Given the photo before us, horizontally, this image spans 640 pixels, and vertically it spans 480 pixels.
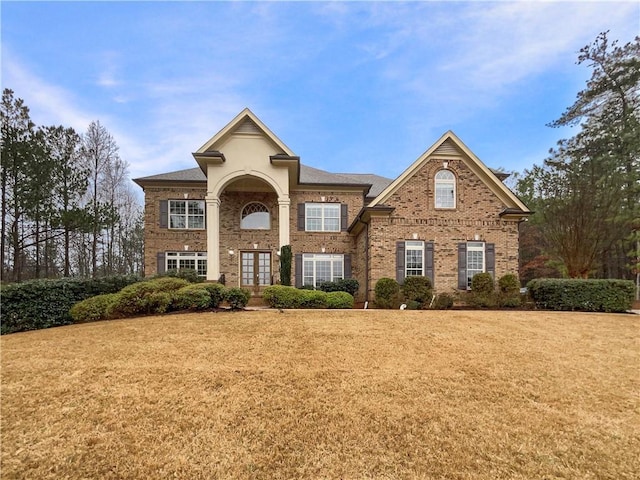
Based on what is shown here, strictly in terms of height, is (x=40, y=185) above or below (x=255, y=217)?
above

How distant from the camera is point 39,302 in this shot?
838cm

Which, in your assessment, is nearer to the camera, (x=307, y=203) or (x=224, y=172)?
(x=224, y=172)

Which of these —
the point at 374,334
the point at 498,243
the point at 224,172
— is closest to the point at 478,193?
the point at 498,243

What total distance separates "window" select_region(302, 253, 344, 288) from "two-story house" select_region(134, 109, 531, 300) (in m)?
0.08

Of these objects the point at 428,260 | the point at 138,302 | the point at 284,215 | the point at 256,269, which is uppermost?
the point at 284,215

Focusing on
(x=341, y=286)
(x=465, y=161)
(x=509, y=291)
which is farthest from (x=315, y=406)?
(x=465, y=161)

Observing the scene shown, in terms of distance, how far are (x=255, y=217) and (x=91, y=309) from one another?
30.0ft

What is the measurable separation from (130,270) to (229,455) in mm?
33830

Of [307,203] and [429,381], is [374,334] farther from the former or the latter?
[307,203]

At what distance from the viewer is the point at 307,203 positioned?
1677cm

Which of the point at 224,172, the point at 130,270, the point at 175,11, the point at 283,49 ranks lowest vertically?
the point at 130,270

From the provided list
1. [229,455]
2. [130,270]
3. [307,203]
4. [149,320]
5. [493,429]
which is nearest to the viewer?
[229,455]

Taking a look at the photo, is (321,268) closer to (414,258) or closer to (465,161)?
(414,258)

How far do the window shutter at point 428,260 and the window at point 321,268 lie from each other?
4471 mm
